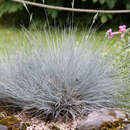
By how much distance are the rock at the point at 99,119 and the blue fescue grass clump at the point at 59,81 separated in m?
0.31

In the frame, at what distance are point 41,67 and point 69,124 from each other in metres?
0.47

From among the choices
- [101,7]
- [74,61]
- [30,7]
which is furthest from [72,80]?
[30,7]

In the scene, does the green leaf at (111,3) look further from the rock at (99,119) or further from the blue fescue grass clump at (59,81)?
the rock at (99,119)

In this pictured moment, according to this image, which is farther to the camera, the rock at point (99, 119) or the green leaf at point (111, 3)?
the green leaf at point (111, 3)

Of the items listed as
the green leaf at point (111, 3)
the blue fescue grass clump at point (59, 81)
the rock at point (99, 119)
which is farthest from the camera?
the green leaf at point (111, 3)

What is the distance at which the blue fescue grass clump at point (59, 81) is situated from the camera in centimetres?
205

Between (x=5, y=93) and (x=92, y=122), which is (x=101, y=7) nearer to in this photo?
(x=5, y=93)

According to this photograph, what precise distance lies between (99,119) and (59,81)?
57cm

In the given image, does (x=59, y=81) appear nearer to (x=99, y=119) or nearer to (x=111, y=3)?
(x=99, y=119)

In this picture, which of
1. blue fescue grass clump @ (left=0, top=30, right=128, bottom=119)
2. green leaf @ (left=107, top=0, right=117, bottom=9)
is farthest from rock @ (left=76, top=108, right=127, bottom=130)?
green leaf @ (left=107, top=0, right=117, bottom=9)

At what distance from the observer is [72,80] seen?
2.11 meters

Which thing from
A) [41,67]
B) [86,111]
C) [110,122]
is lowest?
[110,122]

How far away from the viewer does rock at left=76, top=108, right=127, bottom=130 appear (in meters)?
1.57

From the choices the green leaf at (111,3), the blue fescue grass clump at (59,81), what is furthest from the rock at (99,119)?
the green leaf at (111,3)
